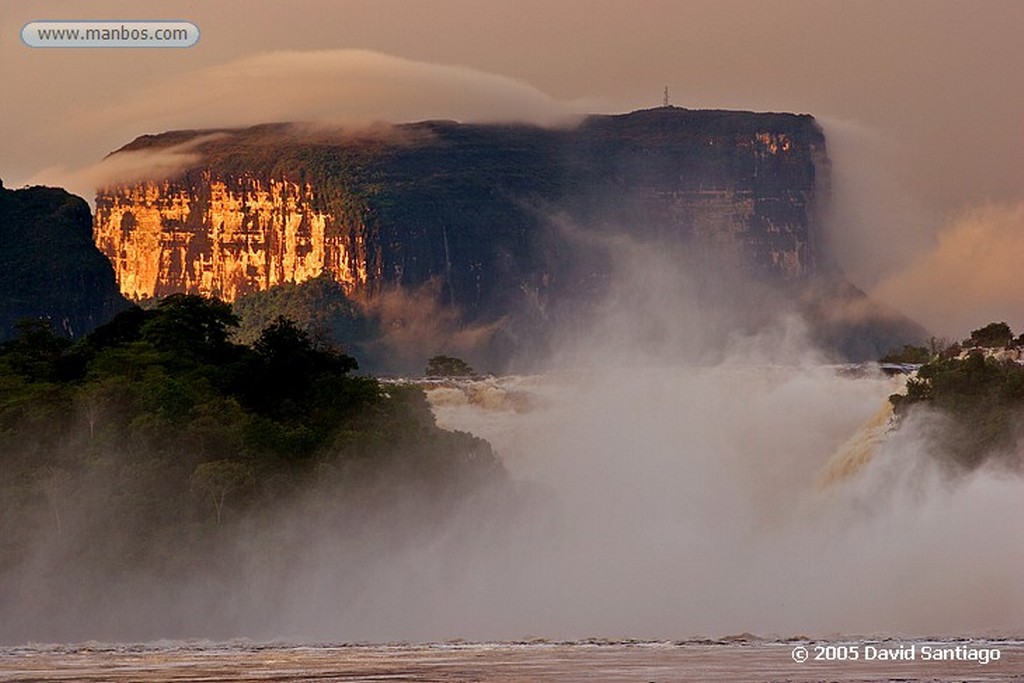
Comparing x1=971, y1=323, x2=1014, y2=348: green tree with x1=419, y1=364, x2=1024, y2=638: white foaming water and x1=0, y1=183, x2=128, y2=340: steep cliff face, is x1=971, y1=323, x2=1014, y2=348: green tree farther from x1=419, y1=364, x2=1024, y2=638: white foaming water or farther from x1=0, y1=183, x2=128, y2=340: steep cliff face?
x1=0, y1=183, x2=128, y2=340: steep cliff face

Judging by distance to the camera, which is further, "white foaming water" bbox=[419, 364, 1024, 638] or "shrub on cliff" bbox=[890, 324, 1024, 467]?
"shrub on cliff" bbox=[890, 324, 1024, 467]

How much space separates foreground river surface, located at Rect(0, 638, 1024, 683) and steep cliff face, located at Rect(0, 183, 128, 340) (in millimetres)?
127442

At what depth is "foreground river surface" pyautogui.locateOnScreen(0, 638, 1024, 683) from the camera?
4700cm

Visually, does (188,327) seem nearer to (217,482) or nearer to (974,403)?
(217,482)

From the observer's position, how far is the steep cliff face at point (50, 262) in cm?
19125

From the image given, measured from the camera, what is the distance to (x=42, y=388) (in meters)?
93.4

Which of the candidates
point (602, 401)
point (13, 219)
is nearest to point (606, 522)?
point (602, 401)

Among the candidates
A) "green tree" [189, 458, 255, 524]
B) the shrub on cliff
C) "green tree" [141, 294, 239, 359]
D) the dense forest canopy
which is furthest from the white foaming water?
"green tree" [141, 294, 239, 359]

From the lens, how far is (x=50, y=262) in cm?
19250

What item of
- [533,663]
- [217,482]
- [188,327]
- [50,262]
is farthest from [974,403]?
[50,262]

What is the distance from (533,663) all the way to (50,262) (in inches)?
5686

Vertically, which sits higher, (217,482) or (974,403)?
(217,482)

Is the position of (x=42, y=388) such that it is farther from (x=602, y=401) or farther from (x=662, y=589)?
(x=602, y=401)

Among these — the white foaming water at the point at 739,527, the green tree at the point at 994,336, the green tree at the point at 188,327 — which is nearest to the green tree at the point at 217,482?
the white foaming water at the point at 739,527
